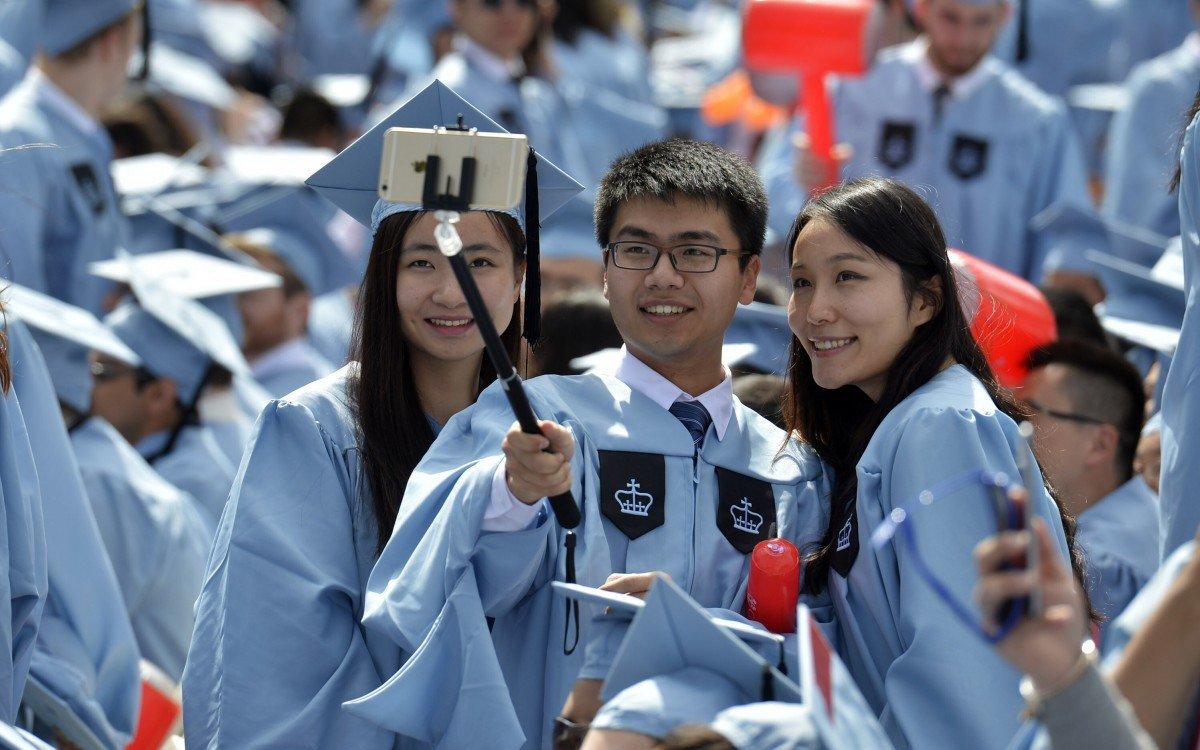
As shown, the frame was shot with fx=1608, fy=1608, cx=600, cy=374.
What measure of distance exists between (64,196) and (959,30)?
347cm

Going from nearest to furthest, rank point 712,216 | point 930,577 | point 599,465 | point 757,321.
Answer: point 930,577, point 599,465, point 712,216, point 757,321

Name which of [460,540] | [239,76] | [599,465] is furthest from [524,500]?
[239,76]

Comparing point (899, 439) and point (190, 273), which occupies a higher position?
point (899, 439)

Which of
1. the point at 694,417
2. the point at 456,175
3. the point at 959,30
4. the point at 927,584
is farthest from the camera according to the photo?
the point at 959,30

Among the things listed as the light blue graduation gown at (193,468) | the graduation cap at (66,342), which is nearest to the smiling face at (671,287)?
the graduation cap at (66,342)

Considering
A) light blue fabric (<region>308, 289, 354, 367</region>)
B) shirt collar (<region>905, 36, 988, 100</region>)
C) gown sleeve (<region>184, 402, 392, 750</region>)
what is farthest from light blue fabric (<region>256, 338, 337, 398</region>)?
gown sleeve (<region>184, 402, 392, 750</region>)

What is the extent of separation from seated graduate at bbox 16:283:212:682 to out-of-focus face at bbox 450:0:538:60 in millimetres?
3431

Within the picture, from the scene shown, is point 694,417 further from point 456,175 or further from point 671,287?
point 456,175

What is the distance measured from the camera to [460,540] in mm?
2924

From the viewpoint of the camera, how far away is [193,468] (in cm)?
539

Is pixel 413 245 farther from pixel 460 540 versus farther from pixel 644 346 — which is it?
pixel 460 540

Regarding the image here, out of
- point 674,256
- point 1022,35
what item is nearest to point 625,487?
point 674,256

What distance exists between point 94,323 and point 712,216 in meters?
2.13

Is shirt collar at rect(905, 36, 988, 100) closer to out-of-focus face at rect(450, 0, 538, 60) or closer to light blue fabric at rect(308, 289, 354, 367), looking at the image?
out-of-focus face at rect(450, 0, 538, 60)
